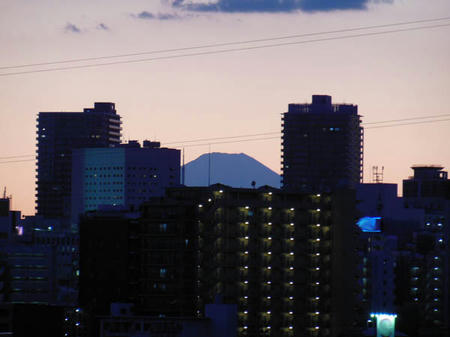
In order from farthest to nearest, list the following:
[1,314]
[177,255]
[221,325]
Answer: [177,255], [1,314], [221,325]

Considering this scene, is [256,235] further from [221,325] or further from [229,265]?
[221,325]

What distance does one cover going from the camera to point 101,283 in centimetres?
19988

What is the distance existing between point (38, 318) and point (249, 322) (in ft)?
154

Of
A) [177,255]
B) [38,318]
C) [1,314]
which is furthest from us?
[177,255]

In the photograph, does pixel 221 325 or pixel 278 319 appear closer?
pixel 221 325

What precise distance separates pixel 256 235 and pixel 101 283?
21959 mm

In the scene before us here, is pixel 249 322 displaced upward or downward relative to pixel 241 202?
downward

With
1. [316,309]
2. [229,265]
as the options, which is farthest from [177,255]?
[316,309]

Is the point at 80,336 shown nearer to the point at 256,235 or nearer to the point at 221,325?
the point at 256,235

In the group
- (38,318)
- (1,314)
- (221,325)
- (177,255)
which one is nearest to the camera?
(221,325)

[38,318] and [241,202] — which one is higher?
[241,202]

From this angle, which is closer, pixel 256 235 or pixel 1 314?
pixel 1 314

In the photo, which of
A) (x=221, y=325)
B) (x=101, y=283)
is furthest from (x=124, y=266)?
(x=221, y=325)

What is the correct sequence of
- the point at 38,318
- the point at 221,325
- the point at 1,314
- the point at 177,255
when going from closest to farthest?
the point at 221,325 < the point at 38,318 < the point at 1,314 < the point at 177,255
